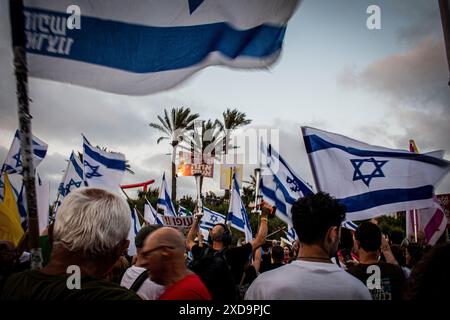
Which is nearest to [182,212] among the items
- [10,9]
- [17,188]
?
[17,188]

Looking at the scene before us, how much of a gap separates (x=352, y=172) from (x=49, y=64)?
15.2 feet

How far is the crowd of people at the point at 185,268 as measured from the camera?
1.75 m

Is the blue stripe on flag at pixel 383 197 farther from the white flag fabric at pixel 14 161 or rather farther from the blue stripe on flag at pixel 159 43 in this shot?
the white flag fabric at pixel 14 161

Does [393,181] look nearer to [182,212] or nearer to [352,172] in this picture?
[352,172]

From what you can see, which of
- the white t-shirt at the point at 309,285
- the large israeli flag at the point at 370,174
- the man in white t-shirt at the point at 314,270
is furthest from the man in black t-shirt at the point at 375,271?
the large israeli flag at the point at 370,174

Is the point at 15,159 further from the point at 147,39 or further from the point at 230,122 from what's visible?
the point at 230,122

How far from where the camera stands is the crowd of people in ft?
5.73

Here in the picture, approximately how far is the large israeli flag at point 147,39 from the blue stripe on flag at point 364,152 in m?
2.61

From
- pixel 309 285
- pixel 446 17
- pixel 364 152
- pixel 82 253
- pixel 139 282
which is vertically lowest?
pixel 139 282

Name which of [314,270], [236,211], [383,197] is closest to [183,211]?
[236,211]

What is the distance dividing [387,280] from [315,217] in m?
1.31

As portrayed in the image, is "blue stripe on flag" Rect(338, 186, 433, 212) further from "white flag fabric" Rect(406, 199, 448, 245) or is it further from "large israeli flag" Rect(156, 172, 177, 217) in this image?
"large israeli flag" Rect(156, 172, 177, 217)

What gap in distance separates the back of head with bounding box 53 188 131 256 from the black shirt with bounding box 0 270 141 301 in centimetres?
16

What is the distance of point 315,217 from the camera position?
8.77 feet
